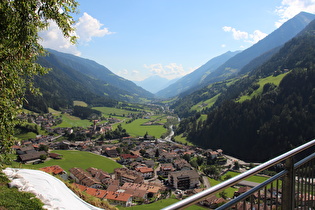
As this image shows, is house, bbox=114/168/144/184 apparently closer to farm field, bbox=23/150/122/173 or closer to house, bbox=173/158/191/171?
farm field, bbox=23/150/122/173

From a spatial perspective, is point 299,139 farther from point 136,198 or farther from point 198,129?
point 136,198

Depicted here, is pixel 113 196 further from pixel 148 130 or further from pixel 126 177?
pixel 148 130

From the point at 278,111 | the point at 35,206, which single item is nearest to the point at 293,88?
the point at 278,111

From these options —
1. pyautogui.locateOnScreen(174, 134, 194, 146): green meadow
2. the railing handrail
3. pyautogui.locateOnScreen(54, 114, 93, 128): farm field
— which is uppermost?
the railing handrail

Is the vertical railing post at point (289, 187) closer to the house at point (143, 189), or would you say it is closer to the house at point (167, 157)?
the house at point (143, 189)

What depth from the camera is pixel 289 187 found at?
9.02 ft

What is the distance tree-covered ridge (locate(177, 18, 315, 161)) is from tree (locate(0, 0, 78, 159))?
66.6 m

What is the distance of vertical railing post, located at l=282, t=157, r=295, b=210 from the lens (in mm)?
2721

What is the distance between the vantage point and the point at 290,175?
8.93 feet

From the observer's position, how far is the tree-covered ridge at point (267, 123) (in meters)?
62.1

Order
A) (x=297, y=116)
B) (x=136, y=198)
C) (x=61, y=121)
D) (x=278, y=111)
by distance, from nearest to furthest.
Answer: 1. (x=136, y=198)
2. (x=297, y=116)
3. (x=278, y=111)
4. (x=61, y=121)

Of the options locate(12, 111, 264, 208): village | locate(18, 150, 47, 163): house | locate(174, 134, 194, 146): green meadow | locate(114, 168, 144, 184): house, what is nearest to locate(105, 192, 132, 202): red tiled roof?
locate(12, 111, 264, 208): village

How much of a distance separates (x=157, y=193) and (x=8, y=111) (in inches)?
1215

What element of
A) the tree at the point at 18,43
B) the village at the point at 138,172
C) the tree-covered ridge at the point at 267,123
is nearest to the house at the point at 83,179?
the village at the point at 138,172
